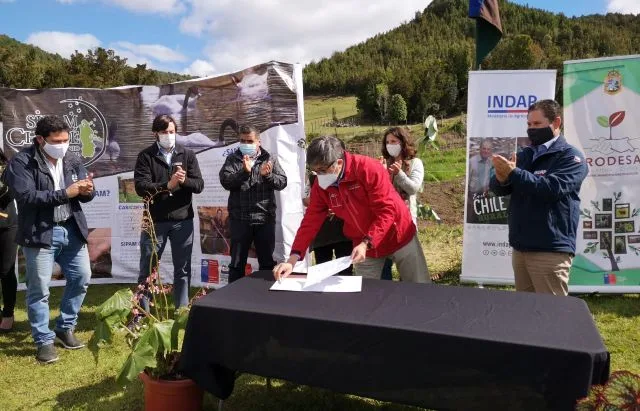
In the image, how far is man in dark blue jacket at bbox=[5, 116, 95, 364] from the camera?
287 cm

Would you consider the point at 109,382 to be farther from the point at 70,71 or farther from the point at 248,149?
the point at 70,71

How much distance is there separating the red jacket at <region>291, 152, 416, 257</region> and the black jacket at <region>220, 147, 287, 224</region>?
101 centimetres

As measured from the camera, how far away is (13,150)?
4438mm

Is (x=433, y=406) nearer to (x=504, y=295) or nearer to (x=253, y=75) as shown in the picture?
(x=504, y=295)

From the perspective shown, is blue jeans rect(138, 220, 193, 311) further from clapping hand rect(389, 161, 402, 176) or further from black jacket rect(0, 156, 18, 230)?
clapping hand rect(389, 161, 402, 176)

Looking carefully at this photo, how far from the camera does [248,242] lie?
11.7 ft

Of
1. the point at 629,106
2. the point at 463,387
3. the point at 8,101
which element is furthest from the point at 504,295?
the point at 8,101

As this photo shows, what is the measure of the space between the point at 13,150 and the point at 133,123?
117 cm

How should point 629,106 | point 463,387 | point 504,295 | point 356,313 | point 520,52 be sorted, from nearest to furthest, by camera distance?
point 463,387 → point 356,313 → point 504,295 → point 629,106 → point 520,52

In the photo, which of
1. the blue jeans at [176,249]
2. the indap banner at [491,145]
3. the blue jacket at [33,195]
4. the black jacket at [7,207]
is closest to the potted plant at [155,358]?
the blue jacket at [33,195]

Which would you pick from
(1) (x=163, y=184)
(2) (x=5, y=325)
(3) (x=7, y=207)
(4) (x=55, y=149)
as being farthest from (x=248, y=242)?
(2) (x=5, y=325)

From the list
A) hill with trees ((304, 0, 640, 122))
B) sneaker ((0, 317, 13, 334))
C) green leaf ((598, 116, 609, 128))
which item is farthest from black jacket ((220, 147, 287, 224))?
hill with trees ((304, 0, 640, 122))

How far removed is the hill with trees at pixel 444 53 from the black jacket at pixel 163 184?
65.4 ft

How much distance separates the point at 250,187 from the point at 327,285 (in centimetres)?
151
